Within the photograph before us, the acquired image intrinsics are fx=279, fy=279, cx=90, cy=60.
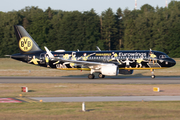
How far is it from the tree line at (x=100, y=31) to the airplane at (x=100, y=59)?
217ft

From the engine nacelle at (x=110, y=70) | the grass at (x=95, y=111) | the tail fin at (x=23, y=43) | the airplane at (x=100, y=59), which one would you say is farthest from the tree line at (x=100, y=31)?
the grass at (x=95, y=111)

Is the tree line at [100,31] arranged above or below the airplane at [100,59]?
above

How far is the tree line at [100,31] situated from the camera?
10844 centimetres

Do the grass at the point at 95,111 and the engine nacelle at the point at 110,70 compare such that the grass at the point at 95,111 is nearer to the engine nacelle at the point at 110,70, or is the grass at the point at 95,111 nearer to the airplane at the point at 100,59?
the engine nacelle at the point at 110,70

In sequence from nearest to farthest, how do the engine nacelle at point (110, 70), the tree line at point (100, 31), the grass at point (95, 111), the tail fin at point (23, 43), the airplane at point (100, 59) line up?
the grass at point (95, 111) < the engine nacelle at point (110, 70) < the airplane at point (100, 59) < the tail fin at point (23, 43) < the tree line at point (100, 31)

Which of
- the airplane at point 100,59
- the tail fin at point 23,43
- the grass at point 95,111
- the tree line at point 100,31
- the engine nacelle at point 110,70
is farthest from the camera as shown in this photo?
the tree line at point 100,31

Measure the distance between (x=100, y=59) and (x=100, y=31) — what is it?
80555 mm

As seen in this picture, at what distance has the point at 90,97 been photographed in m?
23.2

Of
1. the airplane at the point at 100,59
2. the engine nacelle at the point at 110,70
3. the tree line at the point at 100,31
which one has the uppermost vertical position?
the tree line at the point at 100,31

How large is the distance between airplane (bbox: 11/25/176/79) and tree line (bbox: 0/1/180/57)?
6629 cm

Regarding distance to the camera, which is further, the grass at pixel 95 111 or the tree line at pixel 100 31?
the tree line at pixel 100 31

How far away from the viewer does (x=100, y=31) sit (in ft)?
396

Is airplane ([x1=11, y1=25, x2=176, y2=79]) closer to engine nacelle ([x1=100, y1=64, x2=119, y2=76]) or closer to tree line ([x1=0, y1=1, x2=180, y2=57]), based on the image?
engine nacelle ([x1=100, y1=64, x2=119, y2=76])

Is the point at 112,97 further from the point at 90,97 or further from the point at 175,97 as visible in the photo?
the point at 175,97
